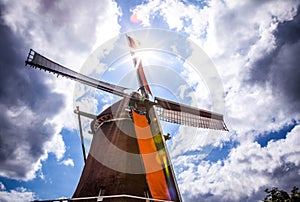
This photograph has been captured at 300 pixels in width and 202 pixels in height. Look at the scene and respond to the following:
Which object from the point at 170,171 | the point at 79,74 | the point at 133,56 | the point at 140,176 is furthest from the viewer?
the point at 133,56

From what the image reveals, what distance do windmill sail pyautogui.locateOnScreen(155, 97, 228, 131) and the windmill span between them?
10cm

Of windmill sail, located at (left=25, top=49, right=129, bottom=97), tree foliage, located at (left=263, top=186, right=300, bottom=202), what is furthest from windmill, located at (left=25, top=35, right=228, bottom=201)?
tree foliage, located at (left=263, top=186, right=300, bottom=202)

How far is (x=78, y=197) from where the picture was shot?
9.55 m

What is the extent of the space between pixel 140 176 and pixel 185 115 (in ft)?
22.3

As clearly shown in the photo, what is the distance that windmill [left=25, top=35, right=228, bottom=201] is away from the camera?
9.11 m

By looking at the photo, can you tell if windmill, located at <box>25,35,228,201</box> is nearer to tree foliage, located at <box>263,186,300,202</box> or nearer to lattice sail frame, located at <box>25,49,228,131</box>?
lattice sail frame, located at <box>25,49,228,131</box>

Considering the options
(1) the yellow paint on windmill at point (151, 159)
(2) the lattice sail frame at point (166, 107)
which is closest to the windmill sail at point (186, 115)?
(2) the lattice sail frame at point (166, 107)

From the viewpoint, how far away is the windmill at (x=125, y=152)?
9109 millimetres

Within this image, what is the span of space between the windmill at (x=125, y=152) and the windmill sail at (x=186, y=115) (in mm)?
104

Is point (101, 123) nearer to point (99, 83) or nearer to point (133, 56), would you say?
point (99, 83)

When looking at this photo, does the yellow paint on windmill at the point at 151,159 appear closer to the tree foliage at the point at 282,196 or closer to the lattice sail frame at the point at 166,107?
the lattice sail frame at the point at 166,107

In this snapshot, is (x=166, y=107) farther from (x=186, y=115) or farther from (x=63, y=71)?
(x=63, y=71)

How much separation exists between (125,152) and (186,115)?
251 inches

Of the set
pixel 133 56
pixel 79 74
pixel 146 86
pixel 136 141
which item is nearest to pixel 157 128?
pixel 136 141
